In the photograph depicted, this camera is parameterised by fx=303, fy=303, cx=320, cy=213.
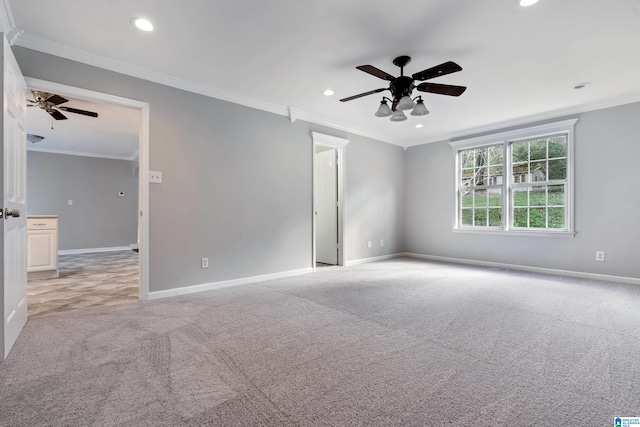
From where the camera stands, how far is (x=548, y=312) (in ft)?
9.63

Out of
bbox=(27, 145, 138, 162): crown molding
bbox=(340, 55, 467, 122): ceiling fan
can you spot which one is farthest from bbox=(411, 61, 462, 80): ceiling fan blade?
bbox=(27, 145, 138, 162): crown molding

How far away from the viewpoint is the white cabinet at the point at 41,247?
452 cm

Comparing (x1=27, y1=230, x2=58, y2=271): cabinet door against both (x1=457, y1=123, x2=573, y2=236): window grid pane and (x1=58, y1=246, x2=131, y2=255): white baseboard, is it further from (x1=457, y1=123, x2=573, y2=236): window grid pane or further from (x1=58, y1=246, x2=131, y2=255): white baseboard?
(x1=457, y1=123, x2=573, y2=236): window grid pane

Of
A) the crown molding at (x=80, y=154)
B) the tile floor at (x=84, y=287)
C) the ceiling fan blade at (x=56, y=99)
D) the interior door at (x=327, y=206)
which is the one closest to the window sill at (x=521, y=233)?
the interior door at (x=327, y=206)

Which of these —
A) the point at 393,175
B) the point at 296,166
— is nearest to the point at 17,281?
the point at 296,166

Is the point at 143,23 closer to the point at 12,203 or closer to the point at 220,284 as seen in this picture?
the point at 12,203

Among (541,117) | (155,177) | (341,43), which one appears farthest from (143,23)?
(541,117)

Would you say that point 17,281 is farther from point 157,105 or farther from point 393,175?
point 393,175

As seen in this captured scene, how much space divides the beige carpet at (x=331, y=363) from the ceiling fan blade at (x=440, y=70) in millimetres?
2193

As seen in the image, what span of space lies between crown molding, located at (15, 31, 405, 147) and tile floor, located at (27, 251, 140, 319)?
2.47m

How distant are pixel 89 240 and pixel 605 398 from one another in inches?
386

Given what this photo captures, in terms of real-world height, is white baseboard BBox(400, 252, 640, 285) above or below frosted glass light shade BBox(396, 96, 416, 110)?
below

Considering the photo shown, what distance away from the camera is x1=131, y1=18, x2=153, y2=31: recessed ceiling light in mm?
2463

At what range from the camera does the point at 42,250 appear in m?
4.59
